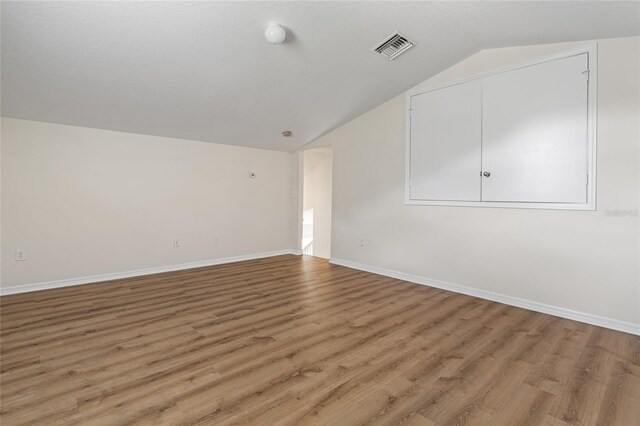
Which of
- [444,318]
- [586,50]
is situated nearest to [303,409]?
[444,318]

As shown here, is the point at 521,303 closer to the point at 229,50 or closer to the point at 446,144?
the point at 446,144

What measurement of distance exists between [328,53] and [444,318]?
2932mm

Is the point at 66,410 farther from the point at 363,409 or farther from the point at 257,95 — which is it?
the point at 257,95

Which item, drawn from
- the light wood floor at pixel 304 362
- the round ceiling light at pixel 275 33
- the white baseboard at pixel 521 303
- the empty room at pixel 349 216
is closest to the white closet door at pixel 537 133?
the empty room at pixel 349 216

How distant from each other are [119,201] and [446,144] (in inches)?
176

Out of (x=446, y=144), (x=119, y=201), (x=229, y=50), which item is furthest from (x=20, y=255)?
(x=446, y=144)

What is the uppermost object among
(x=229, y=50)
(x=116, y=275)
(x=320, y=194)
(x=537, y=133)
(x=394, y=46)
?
(x=394, y=46)

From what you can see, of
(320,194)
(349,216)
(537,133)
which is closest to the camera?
(537,133)

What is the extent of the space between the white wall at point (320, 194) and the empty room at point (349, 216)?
2.62 m

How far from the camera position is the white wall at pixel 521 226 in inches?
104

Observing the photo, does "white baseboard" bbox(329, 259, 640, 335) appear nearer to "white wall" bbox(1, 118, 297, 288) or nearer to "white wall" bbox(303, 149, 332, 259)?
"white wall" bbox(1, 118, 297, 288)

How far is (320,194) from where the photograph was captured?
25.4ft

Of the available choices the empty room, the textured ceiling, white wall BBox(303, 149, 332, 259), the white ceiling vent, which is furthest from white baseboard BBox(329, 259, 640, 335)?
white wall BBox(303, 149, 332, 259)

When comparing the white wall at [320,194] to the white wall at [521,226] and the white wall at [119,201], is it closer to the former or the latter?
the white wall at [119,201]
